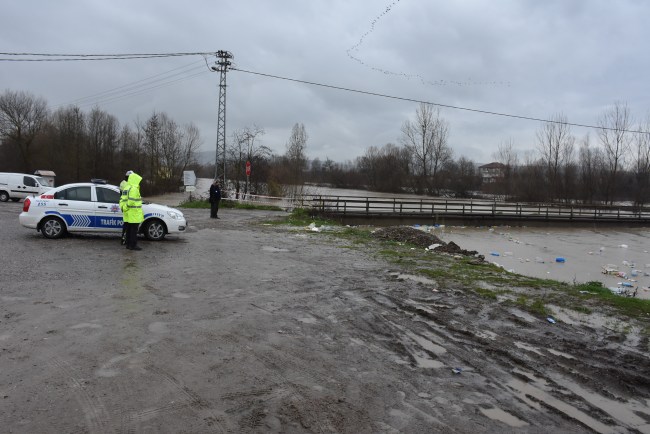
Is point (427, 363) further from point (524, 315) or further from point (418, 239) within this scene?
point (418, 239)

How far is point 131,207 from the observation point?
12.1m

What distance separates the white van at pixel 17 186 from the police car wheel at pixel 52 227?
18.6 meters

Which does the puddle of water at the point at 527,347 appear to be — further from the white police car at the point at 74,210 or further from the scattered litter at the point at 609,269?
the scattered litter at the point at 609,269

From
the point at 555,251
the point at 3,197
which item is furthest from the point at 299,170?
the point at 555,251

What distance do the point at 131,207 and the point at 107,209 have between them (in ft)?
5.77

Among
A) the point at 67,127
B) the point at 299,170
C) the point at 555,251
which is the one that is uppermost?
the point at 67,127

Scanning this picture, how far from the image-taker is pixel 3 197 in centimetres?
2927

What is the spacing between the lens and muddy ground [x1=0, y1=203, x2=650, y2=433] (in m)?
3.87

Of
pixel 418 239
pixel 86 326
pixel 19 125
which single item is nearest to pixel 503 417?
pixel 86 326

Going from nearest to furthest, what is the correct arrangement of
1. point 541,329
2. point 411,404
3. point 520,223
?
point 411,404 → point 541,329 → point 520,223

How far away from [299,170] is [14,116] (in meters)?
39.9

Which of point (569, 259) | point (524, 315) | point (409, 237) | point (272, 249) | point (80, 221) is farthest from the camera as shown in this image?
point (569, 259)

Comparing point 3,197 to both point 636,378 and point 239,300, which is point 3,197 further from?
point 636,378

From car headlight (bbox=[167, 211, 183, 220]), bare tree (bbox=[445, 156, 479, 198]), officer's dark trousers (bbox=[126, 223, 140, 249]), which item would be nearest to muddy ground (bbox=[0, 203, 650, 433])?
officer's dark trousers (bbox=[126, 223, 140, 249])
